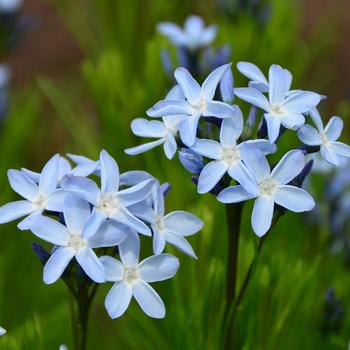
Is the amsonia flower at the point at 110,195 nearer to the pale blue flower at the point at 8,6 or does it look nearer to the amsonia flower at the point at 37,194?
Answer: the amsonia flower at the point at 37,194

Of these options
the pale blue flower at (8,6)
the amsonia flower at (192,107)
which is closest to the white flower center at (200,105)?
the amsonia flower at (192,107)

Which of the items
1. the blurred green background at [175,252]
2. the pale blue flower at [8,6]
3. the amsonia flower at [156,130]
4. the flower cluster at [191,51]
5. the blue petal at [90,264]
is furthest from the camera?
the pale blue flower at [8,6]

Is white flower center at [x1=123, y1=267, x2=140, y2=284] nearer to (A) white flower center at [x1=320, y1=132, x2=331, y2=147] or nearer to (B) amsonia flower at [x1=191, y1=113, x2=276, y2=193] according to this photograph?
(B) amsonia flower at [x1=191, y1=113, x2=276, y2=193]

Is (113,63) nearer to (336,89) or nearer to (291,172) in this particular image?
(291,172)

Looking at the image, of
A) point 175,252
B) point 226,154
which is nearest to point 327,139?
point 226,154

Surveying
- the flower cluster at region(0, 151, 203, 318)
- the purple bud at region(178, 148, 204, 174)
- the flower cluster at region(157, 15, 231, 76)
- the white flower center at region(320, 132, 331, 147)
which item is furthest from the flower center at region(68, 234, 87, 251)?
the flower cluster at region(157, 15, 231, 76)

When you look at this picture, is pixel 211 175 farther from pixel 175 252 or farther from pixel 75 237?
pixel 175 252
